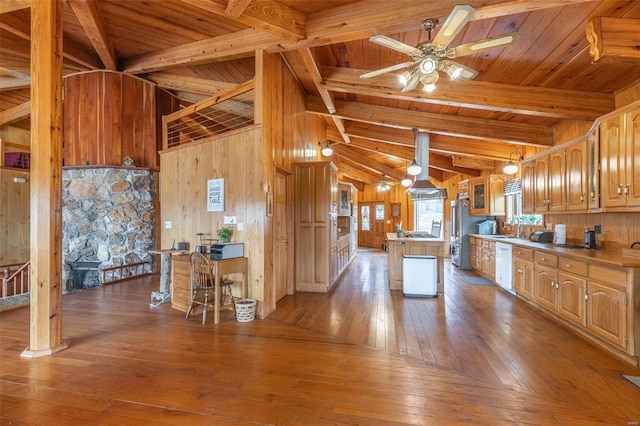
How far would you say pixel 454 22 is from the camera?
7.59ft

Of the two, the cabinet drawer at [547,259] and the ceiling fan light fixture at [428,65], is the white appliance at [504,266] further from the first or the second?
the ceiling fan light fixture at [428,65]

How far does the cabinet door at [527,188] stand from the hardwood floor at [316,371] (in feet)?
6.33

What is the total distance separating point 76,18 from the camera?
4.44m

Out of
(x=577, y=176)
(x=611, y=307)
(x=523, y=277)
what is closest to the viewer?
(x=611, y=307)

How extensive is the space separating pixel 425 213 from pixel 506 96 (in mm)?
8190

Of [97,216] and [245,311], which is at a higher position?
[97,216]

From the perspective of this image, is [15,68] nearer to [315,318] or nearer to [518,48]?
[315,318]

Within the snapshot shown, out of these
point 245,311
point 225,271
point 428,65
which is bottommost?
point 245,311

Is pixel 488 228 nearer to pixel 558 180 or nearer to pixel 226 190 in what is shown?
pixel 558 180

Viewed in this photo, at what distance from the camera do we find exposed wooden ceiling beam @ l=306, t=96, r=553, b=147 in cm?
498

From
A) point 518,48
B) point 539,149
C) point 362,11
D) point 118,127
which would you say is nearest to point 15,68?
point 118,127

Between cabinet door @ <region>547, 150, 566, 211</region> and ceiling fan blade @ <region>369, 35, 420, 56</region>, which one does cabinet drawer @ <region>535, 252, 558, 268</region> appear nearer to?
cabinet door @ <region>547, 150, 566, 211</region>

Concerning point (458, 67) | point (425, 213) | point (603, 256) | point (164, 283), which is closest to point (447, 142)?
point (458, 67)

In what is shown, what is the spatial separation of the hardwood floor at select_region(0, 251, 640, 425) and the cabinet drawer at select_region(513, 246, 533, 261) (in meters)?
0.83
